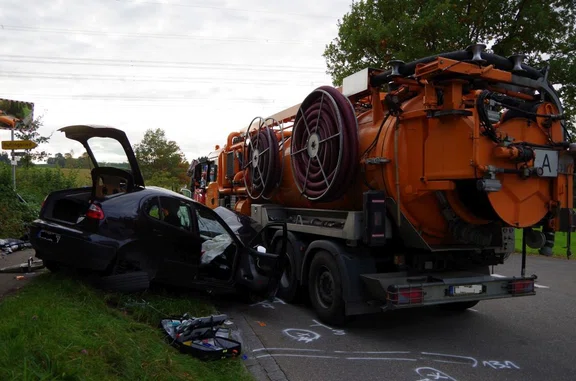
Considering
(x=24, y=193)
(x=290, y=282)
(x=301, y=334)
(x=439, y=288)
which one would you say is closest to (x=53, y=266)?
(x=290, y=282)

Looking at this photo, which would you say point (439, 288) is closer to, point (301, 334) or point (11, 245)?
point (301, 334)

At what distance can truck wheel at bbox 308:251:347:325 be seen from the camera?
18.6ft

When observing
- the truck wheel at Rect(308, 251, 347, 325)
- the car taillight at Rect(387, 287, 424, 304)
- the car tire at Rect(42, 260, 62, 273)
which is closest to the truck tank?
the car taillight at Rect(387, 287, 424, 304)

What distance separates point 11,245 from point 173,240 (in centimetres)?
631

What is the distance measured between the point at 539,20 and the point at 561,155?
9.17 m

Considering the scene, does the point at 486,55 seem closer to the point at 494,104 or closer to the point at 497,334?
the point at 494,104

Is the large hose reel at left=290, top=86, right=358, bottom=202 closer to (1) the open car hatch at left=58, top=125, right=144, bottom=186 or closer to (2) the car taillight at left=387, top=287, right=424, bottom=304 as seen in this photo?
(2) the car taillight at left=387, top=287, right=424, bottom=304

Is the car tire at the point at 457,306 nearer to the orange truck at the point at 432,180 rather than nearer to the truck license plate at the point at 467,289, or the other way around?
the orange truck at the point at 432,180

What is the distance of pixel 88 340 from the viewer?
353 cm

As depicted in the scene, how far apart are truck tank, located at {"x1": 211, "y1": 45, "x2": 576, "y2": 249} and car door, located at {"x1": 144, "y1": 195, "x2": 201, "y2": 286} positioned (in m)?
1.75

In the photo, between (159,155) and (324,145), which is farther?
(159,155)

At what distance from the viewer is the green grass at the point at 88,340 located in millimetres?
2944

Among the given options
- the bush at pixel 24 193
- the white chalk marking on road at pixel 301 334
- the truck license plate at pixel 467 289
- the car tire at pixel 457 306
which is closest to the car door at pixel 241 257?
the white chalk marking on road at pixel 301 334

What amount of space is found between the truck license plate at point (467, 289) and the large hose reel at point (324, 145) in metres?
1.71
